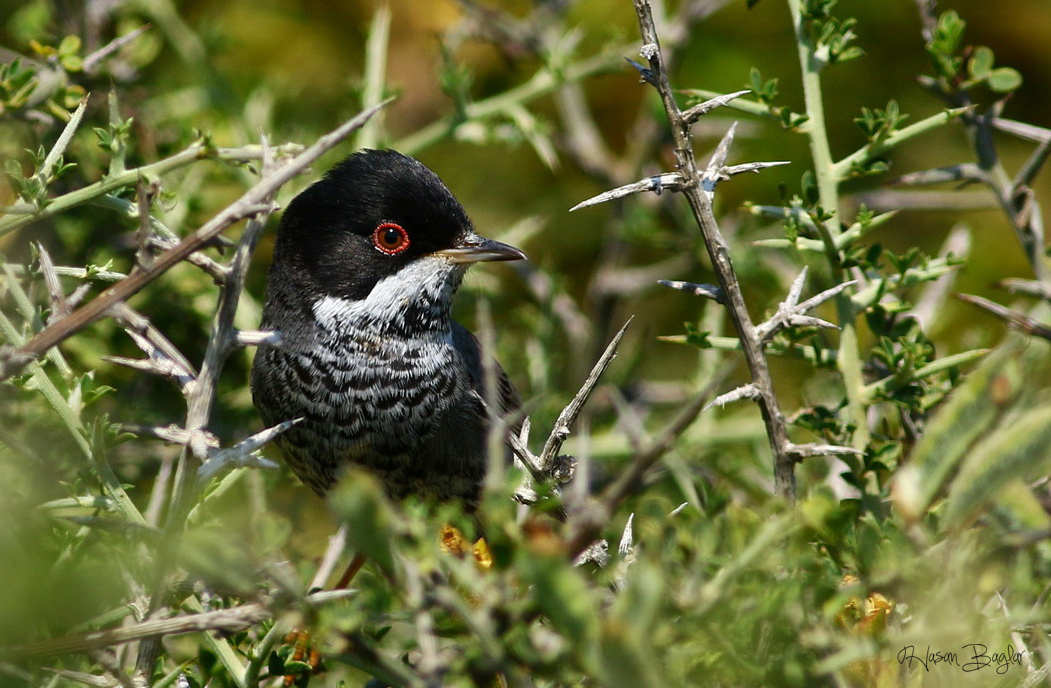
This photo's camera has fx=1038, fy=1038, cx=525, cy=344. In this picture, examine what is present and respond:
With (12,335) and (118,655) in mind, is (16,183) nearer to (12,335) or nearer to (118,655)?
(12,335)

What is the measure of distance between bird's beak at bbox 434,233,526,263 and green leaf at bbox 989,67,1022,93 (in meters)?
1.64

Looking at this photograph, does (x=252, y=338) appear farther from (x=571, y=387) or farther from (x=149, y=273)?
(x=571, y=387)

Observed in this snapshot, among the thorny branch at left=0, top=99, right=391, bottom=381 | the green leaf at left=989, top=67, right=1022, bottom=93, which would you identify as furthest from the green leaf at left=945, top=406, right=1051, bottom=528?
the green leaf at left=989, top=67, right=1022, bottom=93

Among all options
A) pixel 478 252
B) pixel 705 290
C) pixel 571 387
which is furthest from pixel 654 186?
pixel 571 387

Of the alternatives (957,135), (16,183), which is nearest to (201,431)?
(16,183)

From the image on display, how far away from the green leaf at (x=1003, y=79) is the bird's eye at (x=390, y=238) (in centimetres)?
197

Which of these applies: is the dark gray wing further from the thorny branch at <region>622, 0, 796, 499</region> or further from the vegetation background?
the thorny branch at <region>622, 0, 796, 499</region>

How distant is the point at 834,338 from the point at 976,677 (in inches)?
85.5

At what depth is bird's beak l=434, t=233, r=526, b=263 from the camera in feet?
11.8

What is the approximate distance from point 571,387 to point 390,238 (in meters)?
1.16

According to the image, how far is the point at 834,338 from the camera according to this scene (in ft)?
11.5

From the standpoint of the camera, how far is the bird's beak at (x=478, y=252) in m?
3.61

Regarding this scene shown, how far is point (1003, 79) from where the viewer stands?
2.38 meters

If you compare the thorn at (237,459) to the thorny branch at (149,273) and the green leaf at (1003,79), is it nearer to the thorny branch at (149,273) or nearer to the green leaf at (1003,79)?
the thorny branch at (149,273)
